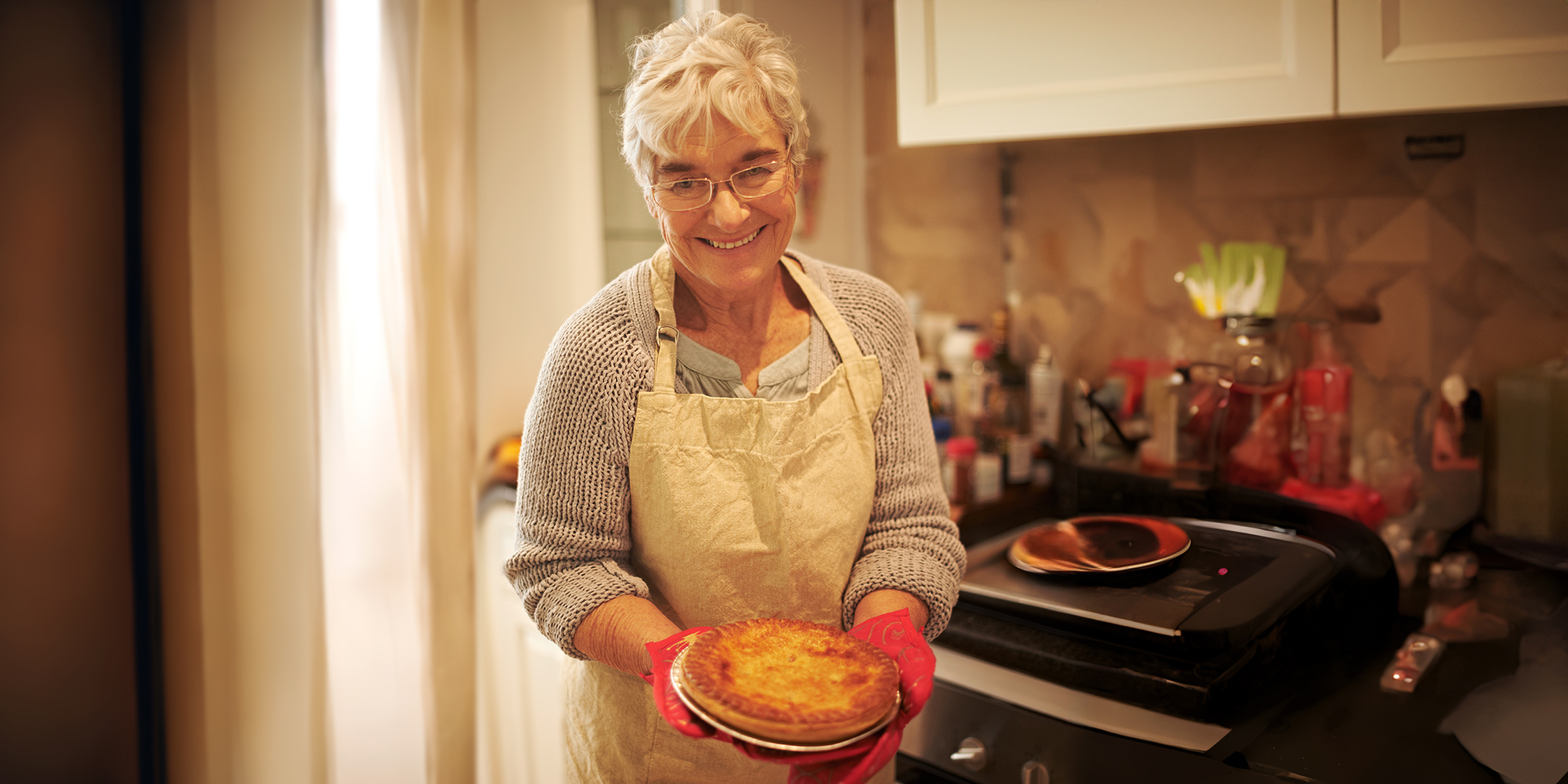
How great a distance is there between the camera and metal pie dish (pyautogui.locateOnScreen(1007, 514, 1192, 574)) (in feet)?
4.14

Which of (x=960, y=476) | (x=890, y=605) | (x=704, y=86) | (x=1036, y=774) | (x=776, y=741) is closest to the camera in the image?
(x=776, y=741)

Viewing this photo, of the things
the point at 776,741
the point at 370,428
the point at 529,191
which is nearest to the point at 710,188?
the point at 776,741

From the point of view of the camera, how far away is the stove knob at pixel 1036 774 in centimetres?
118

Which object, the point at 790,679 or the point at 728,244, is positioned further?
the point at 728,244

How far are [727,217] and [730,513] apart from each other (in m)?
0.32

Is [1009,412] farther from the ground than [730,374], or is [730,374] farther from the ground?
[730,374]

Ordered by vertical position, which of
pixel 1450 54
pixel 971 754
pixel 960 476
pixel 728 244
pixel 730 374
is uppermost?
pixel 1450 54

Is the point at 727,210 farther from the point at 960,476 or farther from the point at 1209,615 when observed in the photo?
the point at 960,476

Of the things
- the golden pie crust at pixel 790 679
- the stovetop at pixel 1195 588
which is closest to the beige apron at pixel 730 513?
the golden pie crust at pixel 790 679

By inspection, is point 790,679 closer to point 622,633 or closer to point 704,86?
point 622,633

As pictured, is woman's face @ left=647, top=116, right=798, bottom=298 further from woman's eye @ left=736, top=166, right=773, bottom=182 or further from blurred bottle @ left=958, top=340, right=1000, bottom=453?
blurred bottle @ left=958, top=340, right=1000, bottom=453

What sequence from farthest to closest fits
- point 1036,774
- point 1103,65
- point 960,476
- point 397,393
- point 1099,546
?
point 960,476
point 397,393
point 1103,65
point 1099,546
point 1036,774

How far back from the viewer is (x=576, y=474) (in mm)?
1005

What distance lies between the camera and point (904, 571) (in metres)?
1.06
